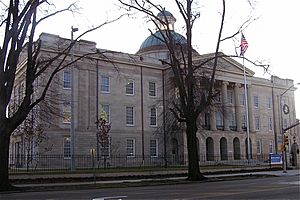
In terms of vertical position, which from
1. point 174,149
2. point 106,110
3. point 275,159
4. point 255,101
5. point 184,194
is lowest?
point 184,194

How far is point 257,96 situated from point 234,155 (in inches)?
591

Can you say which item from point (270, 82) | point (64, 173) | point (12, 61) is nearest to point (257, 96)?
point (270, 82)

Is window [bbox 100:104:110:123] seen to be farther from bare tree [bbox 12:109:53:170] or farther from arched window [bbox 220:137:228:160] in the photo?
arched window [bbox 220:137:228:160]

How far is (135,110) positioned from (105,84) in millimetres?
6072

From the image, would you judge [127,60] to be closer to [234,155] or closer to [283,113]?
[234,155]

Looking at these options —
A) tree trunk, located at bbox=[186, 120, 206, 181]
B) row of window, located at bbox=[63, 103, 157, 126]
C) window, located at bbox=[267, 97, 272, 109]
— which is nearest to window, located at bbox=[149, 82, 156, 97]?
row of window, located at bbox=[63, 103, 157, 126]

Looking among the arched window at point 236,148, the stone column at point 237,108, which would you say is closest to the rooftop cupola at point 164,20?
the stone column at point 237,108

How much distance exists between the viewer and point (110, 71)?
190 ft

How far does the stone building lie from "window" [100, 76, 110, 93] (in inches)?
5.4

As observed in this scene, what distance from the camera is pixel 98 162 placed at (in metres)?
47.4

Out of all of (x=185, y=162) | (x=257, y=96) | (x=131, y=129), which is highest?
(x=257, y=96)

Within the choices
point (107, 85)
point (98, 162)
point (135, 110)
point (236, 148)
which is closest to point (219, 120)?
point (236, 148)

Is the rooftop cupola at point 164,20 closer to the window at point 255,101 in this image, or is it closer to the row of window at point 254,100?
the row of window at point 254,100

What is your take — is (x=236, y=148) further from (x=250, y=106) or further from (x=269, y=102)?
(x=269, y=102)
